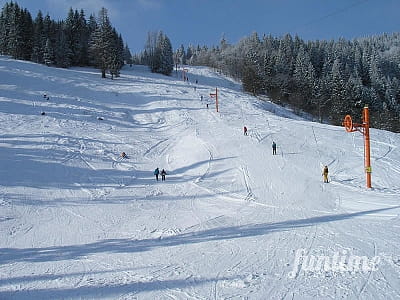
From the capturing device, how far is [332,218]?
13070 millimetres

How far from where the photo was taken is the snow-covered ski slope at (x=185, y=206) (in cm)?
805

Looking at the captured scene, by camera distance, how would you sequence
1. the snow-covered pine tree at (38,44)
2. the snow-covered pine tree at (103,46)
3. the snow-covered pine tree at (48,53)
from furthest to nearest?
the snow-covered pine tree at (38,44)
the snow-covered pine tree at (48,53)
the snow-covered pine tree at (103,46)

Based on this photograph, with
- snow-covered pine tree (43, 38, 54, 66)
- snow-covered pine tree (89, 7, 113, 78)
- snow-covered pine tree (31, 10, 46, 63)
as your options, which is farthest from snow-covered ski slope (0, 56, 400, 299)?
snow-covered pine tree (31, 10, 46, 63)

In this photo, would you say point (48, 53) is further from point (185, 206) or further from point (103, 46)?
point (185, 206)

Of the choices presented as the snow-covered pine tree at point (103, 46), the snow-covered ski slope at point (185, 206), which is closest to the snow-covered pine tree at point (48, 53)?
the snow-covered pine tree at point (103, 46)

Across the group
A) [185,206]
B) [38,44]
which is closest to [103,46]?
[38,44]

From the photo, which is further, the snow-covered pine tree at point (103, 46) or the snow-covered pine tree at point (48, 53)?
the snow-covered pine tree at point (48, 53)

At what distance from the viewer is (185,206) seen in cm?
1656

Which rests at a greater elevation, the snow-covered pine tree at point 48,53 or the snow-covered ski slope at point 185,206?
the snow-covered pine tree at point 48,53

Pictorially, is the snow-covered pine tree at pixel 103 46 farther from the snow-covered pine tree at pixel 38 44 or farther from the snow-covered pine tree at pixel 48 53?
the snow-covered pine tree at pixel 38 44

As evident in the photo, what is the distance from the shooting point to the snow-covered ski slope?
26.4 feet

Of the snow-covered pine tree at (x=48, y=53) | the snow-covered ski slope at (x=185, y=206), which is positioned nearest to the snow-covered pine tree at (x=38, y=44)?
the snow-covered pine tree at (x=48, y=53)

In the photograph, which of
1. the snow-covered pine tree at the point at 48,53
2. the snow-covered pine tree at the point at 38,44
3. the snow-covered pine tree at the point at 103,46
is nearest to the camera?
the snow-covered pine tree at the point at 103,46

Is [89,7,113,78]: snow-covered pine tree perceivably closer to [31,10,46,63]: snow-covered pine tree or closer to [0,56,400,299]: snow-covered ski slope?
[31,10,46,63]: snow-covered pine tree
